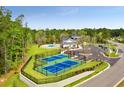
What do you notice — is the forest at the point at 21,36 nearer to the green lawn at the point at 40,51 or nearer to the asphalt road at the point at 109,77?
the green lawn at the point at 40,51

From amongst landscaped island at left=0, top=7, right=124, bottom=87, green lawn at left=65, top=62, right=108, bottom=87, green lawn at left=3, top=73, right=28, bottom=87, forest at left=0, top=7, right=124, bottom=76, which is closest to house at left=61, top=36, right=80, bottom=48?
landscaped island at left=0, top=7, right=124, bottom=87

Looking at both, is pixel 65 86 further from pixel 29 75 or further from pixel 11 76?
pixel 11 76

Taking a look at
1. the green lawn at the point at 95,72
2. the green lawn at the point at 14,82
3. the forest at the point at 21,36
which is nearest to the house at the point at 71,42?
the forest at the point at 21,36

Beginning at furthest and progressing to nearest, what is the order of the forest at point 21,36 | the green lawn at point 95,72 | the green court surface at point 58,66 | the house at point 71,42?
the house at point 71,42 → the forest at point 21,36 → the green court surface at point 58,66 → the green lawn at point 95,72

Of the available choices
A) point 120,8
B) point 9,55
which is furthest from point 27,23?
point 120,8

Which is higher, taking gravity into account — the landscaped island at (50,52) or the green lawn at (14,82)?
the landscaped island at (50,52)

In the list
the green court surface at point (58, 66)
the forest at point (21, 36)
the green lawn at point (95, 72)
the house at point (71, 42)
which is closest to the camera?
the green lawn at point (95, 72)
